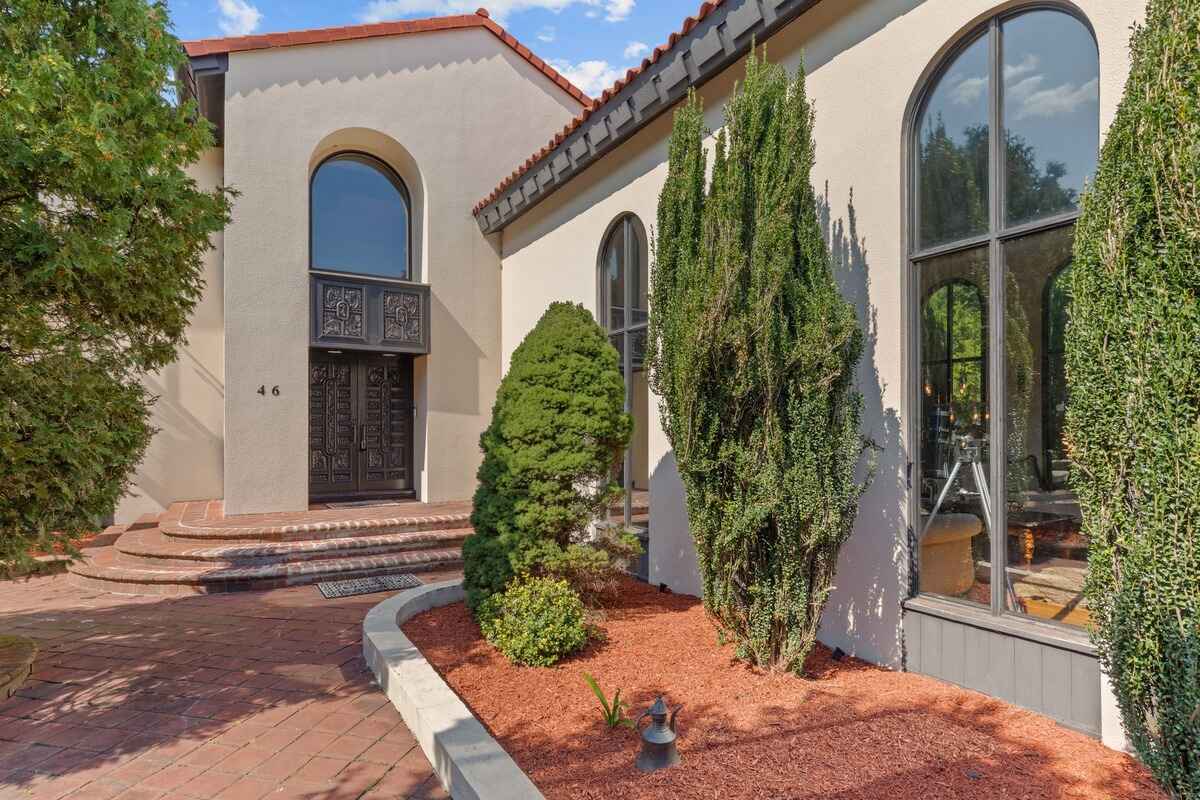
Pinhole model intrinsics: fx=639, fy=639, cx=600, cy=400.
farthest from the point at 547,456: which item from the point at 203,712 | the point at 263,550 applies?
the point at 263,550

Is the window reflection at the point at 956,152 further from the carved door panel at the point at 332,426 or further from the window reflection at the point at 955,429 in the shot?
the carved door panel at the point at 332,426

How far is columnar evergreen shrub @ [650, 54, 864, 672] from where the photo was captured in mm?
4062

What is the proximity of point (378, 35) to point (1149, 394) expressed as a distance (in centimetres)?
1127

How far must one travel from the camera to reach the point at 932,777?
299cm

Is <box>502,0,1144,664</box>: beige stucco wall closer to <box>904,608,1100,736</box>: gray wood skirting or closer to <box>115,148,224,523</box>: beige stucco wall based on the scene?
<box>904,608,1100,736</box>: gray wood skirting

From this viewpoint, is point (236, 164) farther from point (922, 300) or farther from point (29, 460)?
point (922, 300)

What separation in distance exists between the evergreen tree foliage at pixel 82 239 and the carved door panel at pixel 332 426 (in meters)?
5.78

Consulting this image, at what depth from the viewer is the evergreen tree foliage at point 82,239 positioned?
3678 millimetres

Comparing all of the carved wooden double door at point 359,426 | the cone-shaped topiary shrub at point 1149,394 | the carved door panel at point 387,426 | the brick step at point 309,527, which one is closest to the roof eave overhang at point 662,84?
the cone-shaped topiary shrub at point 1149,394

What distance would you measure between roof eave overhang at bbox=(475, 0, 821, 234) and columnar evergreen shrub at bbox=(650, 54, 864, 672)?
4.33 ft

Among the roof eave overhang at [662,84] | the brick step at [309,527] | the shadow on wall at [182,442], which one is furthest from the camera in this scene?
the shadow on wall at [182,442]

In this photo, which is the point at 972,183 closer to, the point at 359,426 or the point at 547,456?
the point at 547,456

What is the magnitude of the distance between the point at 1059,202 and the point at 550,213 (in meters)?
7.03

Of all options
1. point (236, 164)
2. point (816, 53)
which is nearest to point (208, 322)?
point (236, 164)
